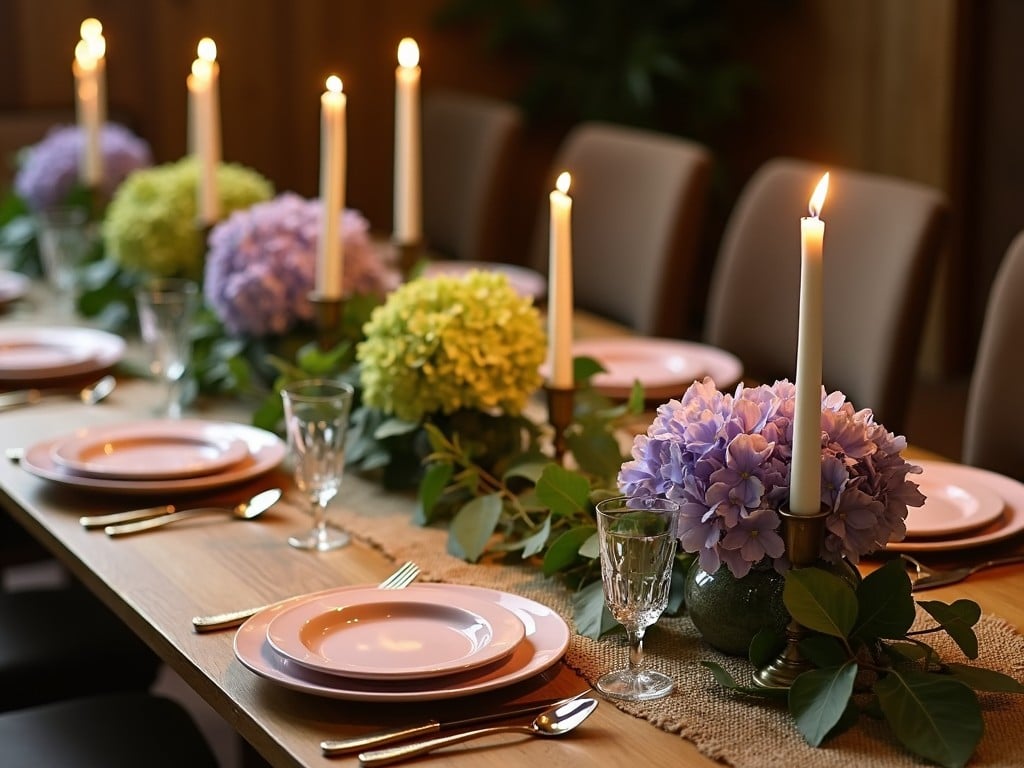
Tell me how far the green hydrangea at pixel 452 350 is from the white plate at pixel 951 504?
40 cm

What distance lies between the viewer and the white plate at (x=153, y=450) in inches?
59.4

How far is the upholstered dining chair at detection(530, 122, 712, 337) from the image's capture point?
2449 mm

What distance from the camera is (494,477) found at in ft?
4.81

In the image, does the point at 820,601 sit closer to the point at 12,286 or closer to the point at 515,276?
the point at 515,276

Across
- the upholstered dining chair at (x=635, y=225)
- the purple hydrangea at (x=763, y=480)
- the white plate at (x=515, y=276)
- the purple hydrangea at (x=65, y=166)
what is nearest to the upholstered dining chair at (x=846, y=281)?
the upholstered dining chair at (x=635, y=225)

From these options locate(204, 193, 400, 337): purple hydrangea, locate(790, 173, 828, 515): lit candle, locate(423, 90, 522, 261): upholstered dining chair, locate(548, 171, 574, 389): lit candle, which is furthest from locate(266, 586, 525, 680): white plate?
locate(423, 90, 522, 261): upholstered dining chair

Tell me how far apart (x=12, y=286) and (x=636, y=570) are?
167 centimetres

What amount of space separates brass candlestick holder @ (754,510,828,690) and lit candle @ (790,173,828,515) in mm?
11

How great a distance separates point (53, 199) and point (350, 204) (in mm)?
1788

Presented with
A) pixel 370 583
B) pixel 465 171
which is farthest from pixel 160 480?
pixel 465 171

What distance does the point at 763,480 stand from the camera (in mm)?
1027

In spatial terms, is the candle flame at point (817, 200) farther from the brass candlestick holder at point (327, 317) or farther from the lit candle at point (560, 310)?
the brass candlestick holder at point (327, 317)

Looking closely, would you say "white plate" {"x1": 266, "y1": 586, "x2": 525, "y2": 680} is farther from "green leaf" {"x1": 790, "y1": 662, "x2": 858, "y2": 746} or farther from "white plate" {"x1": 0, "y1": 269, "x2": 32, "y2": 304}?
"white plate" {"x1": 0, "y1": 269, "x2": 32, "y2": 304}

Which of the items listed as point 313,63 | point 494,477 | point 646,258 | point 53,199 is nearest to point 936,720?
point 494,477
